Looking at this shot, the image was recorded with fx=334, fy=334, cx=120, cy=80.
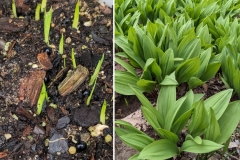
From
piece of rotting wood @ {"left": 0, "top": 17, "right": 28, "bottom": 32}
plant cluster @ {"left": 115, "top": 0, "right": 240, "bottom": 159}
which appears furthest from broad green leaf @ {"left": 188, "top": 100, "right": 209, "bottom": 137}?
piece of rotting wood @ {"left": 0, "top": 17, "right": 28, "bottom": 32}

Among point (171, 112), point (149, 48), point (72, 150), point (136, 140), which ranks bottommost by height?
point (72, 150)

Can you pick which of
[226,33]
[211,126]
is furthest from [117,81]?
[226,33]

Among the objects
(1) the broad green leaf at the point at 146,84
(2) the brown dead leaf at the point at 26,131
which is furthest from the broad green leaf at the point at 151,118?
(2) the brown dead leaf at the point at 26,131

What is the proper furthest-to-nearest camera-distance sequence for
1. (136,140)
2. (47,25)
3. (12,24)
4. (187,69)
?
1. (12,24)
2. (47,25)
3. (187,69)
4. (136,140)

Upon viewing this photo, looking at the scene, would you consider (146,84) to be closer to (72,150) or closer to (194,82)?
(194,82)

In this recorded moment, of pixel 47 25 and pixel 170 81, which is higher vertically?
pixel 47 25

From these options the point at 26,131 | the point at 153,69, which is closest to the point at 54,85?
the point at 26,131

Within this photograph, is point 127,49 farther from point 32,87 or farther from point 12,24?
point 12,24

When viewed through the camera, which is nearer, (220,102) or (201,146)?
(201,146)

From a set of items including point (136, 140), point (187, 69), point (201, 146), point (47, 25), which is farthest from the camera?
point (47, 25)
